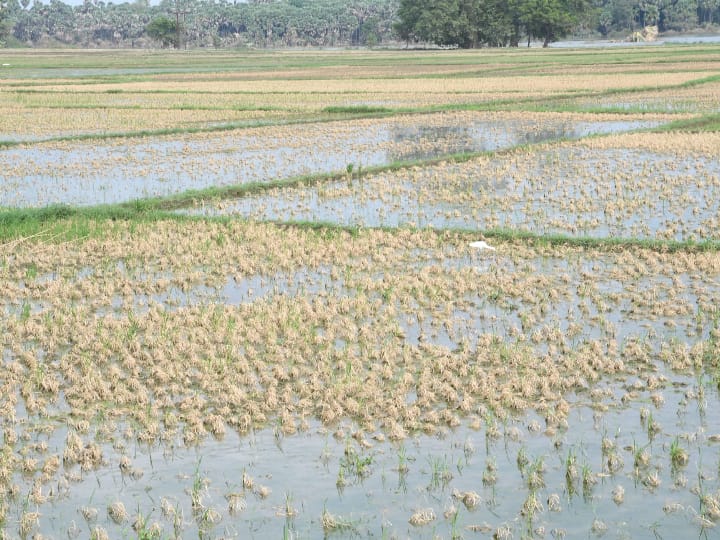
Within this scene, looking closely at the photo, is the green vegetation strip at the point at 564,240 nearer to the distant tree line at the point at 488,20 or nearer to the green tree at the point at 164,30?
the distant tree line at the point at 488,20

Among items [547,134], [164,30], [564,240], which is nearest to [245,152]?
[547,134]

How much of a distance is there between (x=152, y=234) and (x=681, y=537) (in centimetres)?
730

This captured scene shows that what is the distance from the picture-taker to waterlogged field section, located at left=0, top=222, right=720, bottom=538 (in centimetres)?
438

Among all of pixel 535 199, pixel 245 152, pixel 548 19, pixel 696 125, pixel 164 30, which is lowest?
pixel 535 199

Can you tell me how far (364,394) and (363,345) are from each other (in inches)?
40.4

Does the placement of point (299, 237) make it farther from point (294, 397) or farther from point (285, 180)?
point (294, 397)

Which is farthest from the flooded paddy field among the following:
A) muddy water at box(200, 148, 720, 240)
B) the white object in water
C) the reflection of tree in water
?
the white object in water

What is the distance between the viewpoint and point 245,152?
16938 millimetres

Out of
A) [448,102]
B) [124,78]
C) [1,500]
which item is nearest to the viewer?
[1,500]

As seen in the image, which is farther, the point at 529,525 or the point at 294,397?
the point at 294,397

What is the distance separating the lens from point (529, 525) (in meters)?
4.16

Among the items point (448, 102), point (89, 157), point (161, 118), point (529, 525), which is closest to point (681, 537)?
point (529, 525)

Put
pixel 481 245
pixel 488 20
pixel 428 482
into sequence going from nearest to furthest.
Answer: pixel 428 482, pixel 481 245, pixel 488 20

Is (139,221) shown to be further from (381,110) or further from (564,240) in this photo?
(381,110)
